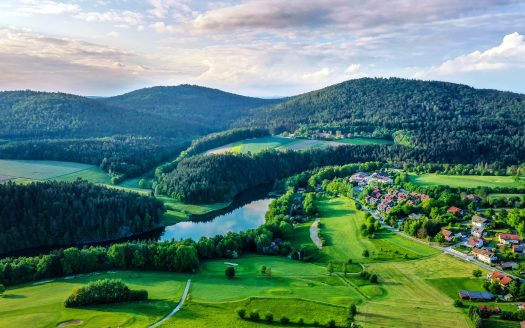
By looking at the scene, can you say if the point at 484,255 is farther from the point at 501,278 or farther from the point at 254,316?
the point at 254,316

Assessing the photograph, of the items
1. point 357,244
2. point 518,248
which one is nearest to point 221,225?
point 357,244

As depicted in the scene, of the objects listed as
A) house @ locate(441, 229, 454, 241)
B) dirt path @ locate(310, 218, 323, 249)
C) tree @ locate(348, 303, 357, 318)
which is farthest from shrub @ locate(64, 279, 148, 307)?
house @ locate(441, 229, 454, 241)

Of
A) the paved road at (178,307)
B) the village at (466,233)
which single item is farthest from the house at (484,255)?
the paved road at (178,307)

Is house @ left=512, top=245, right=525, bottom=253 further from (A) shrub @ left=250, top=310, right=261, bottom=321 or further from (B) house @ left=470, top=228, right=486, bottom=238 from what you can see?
(A) shrub @ left=250, top=310, right=261, bottom=321

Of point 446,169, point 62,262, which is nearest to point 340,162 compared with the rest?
point 446,169

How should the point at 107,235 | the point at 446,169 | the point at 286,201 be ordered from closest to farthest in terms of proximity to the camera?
the point at 107,235 → the point at 286,201 → the point at 446,169

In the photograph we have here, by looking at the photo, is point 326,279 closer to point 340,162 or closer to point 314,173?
point 314,173
